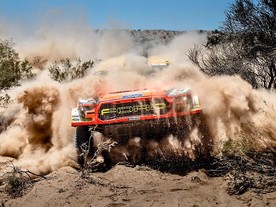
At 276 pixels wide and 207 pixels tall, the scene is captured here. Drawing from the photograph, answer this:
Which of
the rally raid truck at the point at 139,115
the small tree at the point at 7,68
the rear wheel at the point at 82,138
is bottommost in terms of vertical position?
the rear wheel at the point at 82,138

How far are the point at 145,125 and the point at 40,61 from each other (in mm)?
20537

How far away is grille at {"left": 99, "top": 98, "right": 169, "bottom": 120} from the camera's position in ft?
28.7

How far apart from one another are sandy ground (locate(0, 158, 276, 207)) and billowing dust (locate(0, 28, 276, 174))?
59 centimetres

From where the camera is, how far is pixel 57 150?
386 inches

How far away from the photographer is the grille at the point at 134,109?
875cm

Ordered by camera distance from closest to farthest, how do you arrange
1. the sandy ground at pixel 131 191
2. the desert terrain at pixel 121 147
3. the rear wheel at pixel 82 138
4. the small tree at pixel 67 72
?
the sandy ground at pixel 131 191 < the desert terrain at pixel 121 147 < the rear wheel at pixel 82 138 < the small tree at pixel 67 72

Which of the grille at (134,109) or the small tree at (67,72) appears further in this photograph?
the small tree at (67,72)

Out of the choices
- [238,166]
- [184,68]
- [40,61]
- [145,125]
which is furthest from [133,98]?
[40,61]

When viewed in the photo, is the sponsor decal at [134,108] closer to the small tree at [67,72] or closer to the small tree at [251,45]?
the small tree at [251,45]

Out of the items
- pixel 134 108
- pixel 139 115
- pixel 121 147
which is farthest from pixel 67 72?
pixel 139 115

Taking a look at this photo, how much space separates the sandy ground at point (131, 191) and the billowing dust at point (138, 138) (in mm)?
593

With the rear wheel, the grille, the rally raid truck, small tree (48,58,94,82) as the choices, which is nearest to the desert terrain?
the rally raid truck

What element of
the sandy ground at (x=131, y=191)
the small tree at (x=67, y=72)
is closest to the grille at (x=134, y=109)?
the sandy ground at (x=131, y=191)

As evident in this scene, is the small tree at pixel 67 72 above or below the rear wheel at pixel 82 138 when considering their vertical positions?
above
